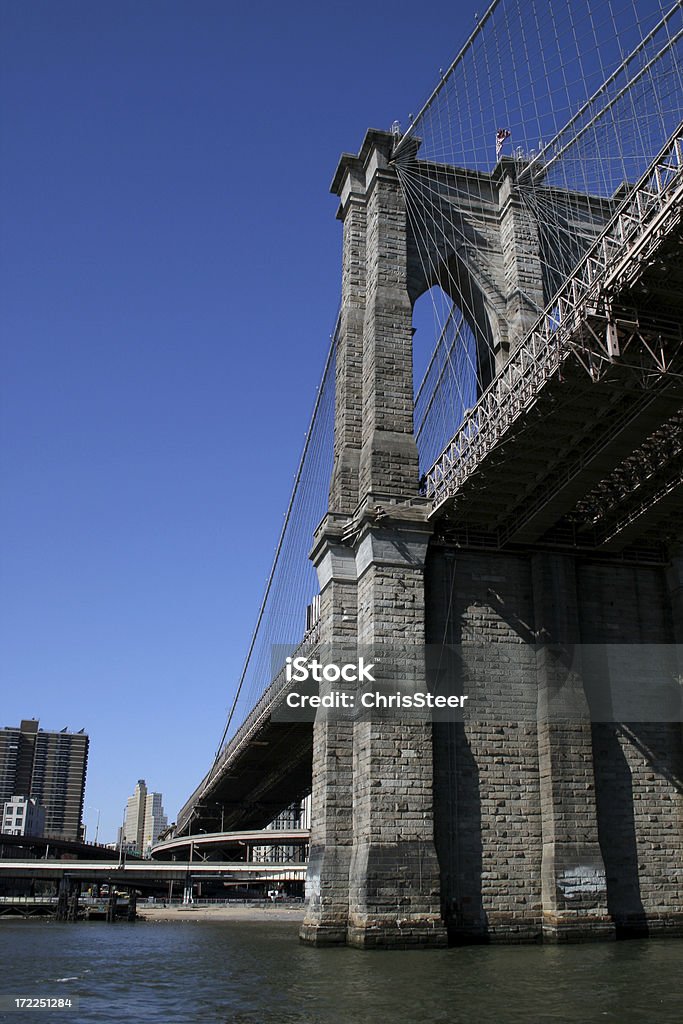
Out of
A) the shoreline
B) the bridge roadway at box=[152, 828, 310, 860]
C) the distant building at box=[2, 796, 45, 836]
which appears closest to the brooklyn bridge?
the shoreline

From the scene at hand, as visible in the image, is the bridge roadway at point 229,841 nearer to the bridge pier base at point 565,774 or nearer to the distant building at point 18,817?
the bridge pier base at point 565,774

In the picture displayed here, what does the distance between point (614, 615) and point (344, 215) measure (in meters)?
16.6

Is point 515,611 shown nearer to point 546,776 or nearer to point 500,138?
point 546,776

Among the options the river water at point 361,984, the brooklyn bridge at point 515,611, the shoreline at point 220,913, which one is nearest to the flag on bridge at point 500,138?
the brooklyn bridge at point 515,611

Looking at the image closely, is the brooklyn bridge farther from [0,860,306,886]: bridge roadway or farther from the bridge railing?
[0,860,306,886]: bridge roadway

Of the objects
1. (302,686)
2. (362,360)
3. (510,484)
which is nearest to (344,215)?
(362,360)

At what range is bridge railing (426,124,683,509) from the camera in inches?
662

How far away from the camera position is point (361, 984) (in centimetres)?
1551

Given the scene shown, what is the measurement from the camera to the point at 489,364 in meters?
32.0

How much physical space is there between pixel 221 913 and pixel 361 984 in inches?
1625

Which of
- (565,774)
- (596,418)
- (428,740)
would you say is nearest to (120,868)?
Answer: (428,740)

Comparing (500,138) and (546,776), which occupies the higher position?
(500,138)

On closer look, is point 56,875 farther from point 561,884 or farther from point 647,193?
point 647,193

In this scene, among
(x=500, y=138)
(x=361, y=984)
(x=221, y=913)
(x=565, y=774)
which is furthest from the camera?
(x=221, y=913)
